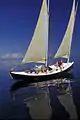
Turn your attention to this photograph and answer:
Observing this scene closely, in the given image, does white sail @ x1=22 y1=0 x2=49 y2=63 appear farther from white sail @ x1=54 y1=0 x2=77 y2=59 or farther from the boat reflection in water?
white sail @ x1=54 y1=0 x2=77 y2=59

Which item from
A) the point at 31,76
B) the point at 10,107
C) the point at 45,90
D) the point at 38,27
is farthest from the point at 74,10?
the point at 10,107

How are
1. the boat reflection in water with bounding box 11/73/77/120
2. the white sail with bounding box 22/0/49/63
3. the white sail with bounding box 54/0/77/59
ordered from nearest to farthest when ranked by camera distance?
1. the boat reflection in water with bounding box 11/73/77/120
2. the white sail with bounding box 22/0/49/63
3. the white sail with bounding box 54/0/77/59

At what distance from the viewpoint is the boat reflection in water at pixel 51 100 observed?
63.1 ft

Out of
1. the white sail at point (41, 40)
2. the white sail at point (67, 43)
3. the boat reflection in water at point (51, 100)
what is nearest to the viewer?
the boat reflection in water at point (51, 100)

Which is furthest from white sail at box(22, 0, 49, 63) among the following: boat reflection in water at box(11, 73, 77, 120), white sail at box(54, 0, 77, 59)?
white sail at box(54, 0, 77, 59)

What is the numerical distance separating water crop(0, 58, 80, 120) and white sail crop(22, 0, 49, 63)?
3752 millimetres

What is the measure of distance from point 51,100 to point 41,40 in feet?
39.7

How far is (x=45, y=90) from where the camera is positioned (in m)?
26.2

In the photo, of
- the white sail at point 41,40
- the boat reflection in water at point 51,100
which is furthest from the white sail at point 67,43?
the boat reflection in water at point 51,100

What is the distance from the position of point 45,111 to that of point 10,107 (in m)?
2.70

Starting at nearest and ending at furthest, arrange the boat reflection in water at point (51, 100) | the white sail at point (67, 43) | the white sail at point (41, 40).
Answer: the boat reflection in water at point (51, 100)
the white sail at point (41, 40)
the white sail at point (67, 43)

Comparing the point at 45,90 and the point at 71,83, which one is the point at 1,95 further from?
the point at 71,83

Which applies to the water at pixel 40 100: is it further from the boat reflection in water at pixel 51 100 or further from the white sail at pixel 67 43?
the white sail at pixel 67 43

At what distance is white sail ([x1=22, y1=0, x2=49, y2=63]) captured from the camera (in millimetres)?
33250
